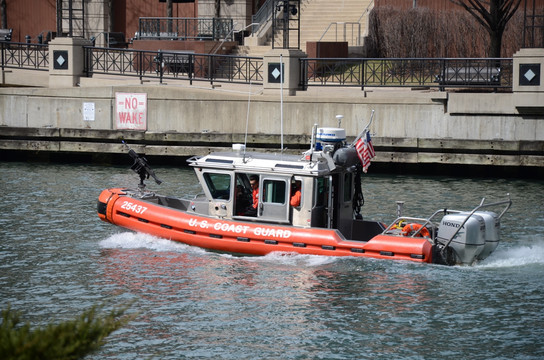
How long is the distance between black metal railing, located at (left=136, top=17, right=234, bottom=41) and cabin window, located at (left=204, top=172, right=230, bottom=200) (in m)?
21.5

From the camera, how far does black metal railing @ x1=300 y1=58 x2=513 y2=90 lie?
26.8 meters

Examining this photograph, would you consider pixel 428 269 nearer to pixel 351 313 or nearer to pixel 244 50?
pixel 351 313

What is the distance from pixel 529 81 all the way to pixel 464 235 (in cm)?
1114

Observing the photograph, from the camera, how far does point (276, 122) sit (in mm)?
27719

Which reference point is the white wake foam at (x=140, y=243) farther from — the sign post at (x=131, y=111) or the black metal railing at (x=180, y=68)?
the black metal railing at (x=180, y=68)

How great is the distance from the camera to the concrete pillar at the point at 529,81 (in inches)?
989

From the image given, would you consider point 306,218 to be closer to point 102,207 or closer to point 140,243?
point 140,243

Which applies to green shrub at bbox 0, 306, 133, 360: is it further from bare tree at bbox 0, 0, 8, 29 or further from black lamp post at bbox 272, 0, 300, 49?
bare tree at bbox 0, 0, 8, 29

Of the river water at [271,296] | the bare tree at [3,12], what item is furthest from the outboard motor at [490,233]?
the bare tree at [3,12]

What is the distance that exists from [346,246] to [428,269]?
5.06ft

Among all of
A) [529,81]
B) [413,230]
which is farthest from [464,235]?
[529,81]

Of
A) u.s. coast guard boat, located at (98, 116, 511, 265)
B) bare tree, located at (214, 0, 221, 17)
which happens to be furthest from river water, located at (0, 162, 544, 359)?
bare tree, located at (214, 0, 221, 17)

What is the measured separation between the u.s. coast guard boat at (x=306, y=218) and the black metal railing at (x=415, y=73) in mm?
10127

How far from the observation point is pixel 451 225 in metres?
15.6
